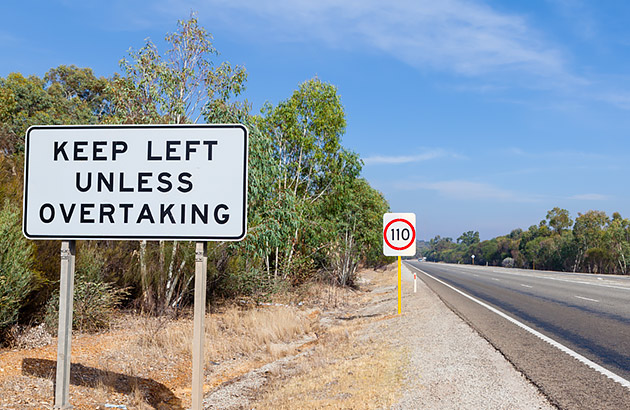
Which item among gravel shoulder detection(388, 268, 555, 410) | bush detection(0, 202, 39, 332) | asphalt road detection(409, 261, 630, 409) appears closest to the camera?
gravel shoulder detection(388, 268, 555, 410)

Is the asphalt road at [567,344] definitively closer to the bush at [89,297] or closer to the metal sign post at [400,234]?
the metal sign post at [400,234]

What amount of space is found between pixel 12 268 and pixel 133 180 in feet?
16.4

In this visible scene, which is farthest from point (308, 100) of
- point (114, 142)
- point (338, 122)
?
point (114, 142)

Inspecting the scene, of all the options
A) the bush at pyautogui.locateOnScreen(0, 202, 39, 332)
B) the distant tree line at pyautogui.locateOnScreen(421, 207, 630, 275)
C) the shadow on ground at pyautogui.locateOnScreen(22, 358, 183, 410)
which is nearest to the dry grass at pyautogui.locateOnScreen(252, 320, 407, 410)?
the shadow on ground at pyautogui.locateOnScreen(22, 358, 183, 410)

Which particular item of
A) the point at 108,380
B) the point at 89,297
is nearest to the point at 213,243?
the point at 89,297

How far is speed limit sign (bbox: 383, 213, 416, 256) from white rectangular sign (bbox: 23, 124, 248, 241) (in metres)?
9.06

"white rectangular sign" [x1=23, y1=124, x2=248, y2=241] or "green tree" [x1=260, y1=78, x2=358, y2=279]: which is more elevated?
"green tree" [x1=260, y1=78, x2=358, y2=279]

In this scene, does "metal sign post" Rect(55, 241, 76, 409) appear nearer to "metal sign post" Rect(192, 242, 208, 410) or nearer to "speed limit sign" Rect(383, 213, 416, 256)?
"metal sign post" Rect(192, 242, 208, 410)

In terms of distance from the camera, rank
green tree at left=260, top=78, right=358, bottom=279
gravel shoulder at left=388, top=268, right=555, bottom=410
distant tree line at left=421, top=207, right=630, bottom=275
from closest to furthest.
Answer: gravel shoulder at left=388, top=268, right=555, bottom=410 < green tree at left=260, top=78, right=358, bottom=279 < distant tree line at left=421, top=207, right=630, bottom=275

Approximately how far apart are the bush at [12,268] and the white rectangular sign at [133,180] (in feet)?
13.9

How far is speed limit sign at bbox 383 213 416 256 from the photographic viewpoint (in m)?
12.9

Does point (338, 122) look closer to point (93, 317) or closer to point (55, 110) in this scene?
point (93, 317)

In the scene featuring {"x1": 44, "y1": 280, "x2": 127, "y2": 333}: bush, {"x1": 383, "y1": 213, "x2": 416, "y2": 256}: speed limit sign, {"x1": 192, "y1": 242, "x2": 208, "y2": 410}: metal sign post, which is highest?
{"x1": 383, "y1": 213, "x2": 416, "y2": 256}: speed limit sign

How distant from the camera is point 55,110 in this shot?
33625 mm
